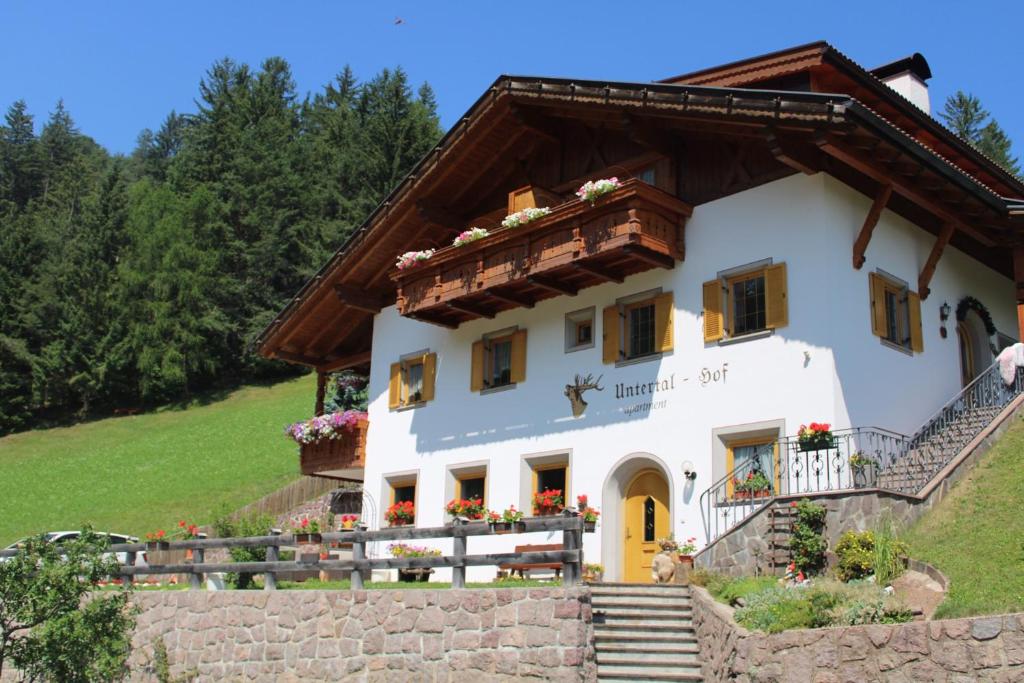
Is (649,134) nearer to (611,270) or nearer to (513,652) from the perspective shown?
(611,270)

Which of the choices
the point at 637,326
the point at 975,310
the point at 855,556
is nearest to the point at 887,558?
the point at 855,556

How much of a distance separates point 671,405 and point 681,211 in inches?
127

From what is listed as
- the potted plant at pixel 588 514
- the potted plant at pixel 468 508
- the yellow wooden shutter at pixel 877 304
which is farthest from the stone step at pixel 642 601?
the potted plant at pixel 468 508

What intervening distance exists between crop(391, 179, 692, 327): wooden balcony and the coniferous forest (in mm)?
41779

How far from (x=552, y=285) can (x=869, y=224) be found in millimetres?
5462

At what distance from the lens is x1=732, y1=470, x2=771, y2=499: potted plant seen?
53.3 feet

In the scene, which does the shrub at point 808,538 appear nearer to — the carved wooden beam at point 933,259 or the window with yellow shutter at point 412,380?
the carved wooden beam at point 933,259

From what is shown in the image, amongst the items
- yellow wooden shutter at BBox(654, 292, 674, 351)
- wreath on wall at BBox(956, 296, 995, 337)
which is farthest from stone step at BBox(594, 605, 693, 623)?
wreath on wall at BBox(956, 296, 995, 337)

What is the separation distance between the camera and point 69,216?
7500cm

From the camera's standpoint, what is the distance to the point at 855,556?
41.5ft

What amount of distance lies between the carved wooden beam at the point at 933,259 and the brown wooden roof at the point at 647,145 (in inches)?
8.6

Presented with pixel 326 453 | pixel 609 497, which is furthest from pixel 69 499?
pixel 609 497

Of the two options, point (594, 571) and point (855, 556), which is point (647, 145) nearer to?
point (594, 571)

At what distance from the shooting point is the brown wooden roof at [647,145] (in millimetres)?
15945
